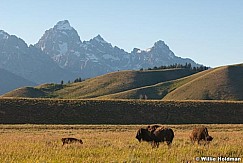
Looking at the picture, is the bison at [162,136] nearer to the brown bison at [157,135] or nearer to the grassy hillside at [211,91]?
the brown bison at [157,135]

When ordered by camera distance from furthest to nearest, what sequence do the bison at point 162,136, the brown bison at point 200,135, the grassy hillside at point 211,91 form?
the grassy hillside at point 211,91
the brown bison at point 200,135
the bison at point 162,136

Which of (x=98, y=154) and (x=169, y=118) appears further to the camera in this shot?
(x=169, y=118)

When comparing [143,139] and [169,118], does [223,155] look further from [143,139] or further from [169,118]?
[169,118]

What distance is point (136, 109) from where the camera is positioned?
91.6 m

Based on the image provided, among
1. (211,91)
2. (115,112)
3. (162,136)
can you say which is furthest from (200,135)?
(211,91)

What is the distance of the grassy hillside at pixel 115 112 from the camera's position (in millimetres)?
83438

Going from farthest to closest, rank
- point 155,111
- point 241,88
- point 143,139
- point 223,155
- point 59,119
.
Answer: point 241,88 < point 155,111 < point 59,119 < point 143,139 < point 223,155

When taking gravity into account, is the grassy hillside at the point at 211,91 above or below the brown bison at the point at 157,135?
above

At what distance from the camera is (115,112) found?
89.8m

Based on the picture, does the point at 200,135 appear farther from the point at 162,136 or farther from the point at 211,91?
the point at 211,91

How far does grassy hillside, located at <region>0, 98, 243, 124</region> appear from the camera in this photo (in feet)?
274

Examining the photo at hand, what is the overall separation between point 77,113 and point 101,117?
5790 mm

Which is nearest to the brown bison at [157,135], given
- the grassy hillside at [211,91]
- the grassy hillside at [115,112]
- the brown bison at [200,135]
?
the brown bison at [200,135]

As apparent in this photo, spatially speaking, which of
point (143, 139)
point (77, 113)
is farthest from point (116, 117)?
point (143, 139)
